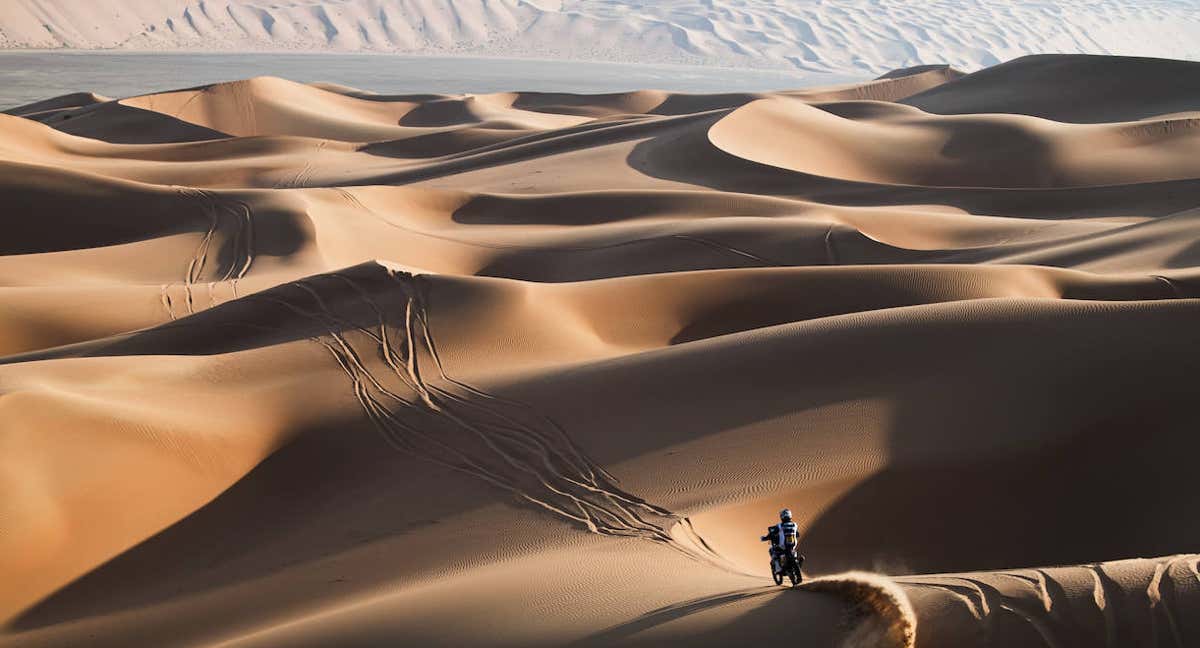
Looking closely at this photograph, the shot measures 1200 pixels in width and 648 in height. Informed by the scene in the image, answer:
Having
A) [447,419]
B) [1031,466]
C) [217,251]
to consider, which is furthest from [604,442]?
[217,251]

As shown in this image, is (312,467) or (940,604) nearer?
(940,604)

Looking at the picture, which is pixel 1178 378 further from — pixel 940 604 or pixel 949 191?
pixel 949 191

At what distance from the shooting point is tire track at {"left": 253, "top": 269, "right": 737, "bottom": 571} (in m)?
8.11

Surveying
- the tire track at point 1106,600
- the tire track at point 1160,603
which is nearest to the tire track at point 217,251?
the tire track at point 1106,600

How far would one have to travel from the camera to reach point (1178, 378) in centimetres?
929

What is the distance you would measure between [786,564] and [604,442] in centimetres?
380

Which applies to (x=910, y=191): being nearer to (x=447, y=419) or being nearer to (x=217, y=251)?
(x=217, y=251)

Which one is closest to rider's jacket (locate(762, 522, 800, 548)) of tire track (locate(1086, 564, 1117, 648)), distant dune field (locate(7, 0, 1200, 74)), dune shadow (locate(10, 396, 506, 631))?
tire track (locate(1086, 564, 1117, 648))

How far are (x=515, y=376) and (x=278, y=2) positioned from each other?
145m

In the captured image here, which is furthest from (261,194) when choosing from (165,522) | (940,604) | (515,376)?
(940,604)

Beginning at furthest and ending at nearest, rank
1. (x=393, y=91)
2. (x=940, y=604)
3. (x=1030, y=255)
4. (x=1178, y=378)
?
(x=393, y=91)
(x=1030, y=255)
(x=1178, y=378)
(x=940, y=604)

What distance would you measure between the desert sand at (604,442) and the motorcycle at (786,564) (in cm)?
15

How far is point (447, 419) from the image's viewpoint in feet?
33.3

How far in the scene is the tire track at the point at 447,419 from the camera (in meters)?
8.11
